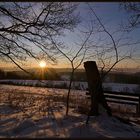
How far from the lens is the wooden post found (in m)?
8.64

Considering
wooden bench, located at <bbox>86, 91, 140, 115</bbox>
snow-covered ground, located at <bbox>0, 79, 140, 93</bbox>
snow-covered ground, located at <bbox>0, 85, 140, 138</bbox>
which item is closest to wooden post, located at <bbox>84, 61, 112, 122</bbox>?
snow-covered ground, located at <bbox>0, 85, 140, 138</bbox>

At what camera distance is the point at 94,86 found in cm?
870

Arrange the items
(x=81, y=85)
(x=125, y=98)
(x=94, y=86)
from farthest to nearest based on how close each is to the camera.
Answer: (x=125, y=98), (x=81, y=85), (x=94, y=86)

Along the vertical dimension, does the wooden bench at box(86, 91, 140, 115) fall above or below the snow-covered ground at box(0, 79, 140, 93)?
below

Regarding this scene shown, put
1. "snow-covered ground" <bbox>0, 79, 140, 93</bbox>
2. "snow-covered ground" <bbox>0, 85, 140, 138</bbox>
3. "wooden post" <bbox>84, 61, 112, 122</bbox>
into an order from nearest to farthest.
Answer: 1. "snow-covered ground" <bbox>0, 85, 140, 138</bbox>
2. "wooden post" <bbox>84, 61, 112, 122</bbox>
3. "snow-covered ground" <bbox>0, 79, 140, 93</bbox>

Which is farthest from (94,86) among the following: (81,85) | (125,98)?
(125,98)

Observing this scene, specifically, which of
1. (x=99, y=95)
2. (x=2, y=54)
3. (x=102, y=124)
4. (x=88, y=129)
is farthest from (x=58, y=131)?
(x=2, y=54)

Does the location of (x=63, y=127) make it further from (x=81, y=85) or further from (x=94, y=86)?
(x=81, y=85)

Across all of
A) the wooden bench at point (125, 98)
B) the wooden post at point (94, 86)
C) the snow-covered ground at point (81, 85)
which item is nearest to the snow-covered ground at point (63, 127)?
the wooden post at point (94, 86)

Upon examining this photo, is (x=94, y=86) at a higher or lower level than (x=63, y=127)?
higher

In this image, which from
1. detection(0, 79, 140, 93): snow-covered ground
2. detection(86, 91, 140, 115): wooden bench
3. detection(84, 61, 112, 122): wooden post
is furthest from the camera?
detection(86, 91, 140, 115): wooden bench

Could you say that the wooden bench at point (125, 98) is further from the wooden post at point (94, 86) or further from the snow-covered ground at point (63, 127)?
the snow-covered ground at point (63, 127)

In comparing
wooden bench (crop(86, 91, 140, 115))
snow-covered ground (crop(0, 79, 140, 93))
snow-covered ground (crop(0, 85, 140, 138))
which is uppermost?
snow-covered ground (crop(0, 79, 140, 93))

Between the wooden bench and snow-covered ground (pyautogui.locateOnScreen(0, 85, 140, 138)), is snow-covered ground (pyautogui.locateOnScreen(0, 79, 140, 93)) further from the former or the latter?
snow-covered ground (pyautogui.locateOnScreen(0, 85, 140, 138))
